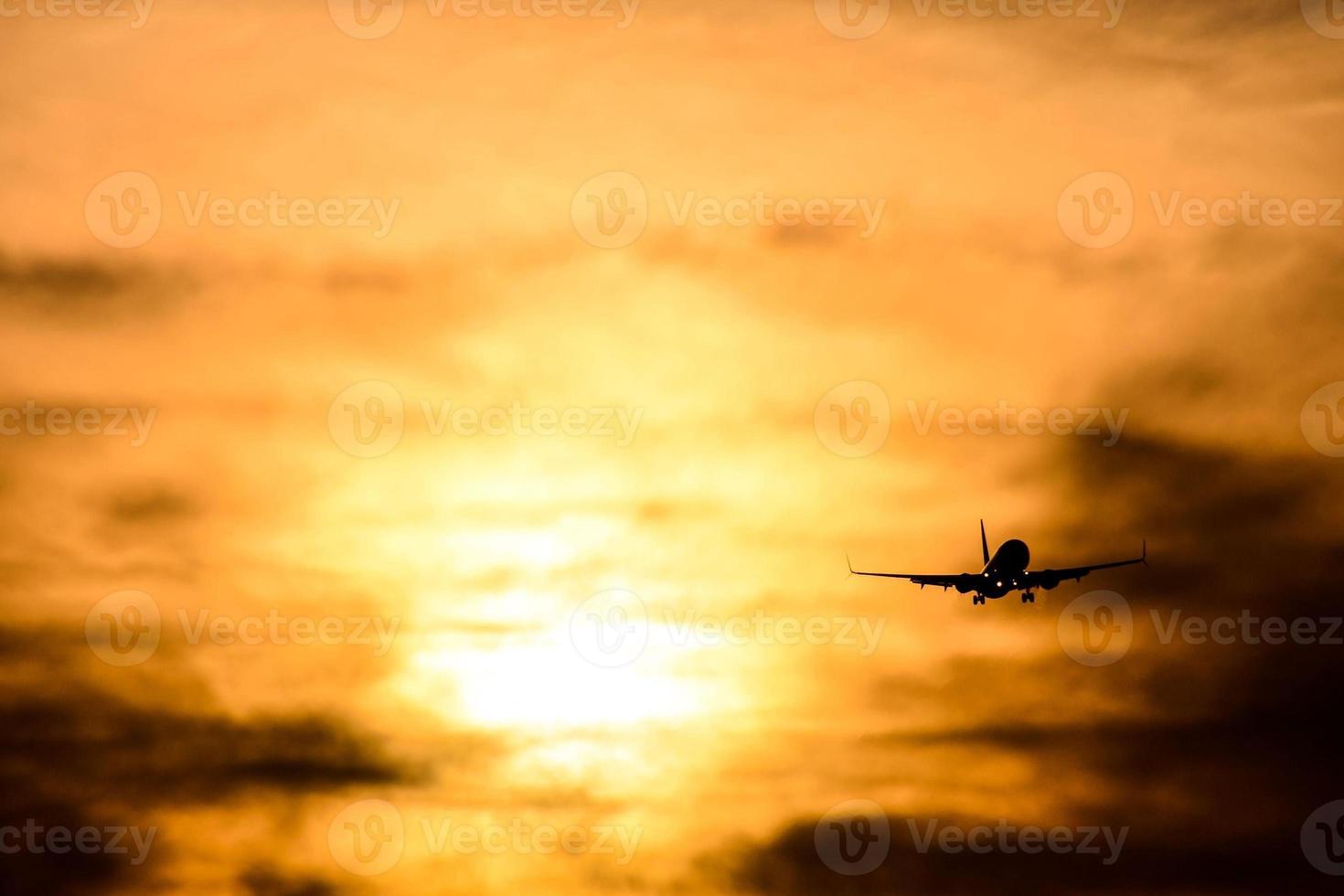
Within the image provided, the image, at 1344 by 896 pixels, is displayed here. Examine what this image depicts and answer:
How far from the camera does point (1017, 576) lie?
610 ft

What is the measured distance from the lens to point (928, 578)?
644 feet

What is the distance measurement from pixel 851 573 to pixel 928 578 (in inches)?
446

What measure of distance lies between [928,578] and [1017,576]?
13.8 m

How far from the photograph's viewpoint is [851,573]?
192m

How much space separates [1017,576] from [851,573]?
66.0ft
